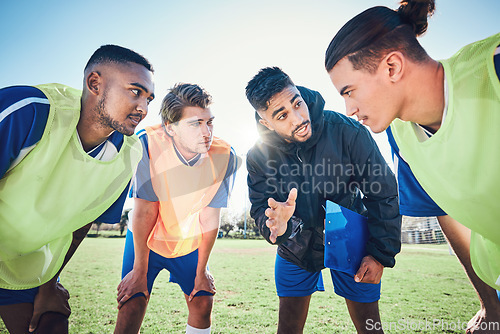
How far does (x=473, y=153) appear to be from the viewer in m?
1.49

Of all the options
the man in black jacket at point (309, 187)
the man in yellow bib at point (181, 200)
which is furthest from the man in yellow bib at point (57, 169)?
the man in black jacket at point (309, 187)

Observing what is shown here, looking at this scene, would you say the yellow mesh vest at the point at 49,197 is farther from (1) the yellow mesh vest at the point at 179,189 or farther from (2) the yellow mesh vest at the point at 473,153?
(2) the yellow mesh vest at the point at 473,153

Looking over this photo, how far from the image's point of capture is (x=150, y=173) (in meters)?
3.21

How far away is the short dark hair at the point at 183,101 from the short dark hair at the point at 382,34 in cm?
185

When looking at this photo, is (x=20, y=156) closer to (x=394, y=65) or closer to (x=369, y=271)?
(x=394, y=65)

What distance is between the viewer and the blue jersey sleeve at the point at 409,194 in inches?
85.8

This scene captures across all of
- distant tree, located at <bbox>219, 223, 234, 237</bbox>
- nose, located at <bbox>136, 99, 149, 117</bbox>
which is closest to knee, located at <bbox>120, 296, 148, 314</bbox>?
nose, located at <bbox>136, 99, 149, 117</bbox>

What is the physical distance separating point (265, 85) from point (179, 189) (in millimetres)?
1549

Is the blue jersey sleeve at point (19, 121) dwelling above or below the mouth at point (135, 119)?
below

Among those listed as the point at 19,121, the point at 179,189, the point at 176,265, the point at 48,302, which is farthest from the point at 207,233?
the point at 19,121

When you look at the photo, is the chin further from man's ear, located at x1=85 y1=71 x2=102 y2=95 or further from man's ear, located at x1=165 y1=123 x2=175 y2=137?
man's ear, located at x1=85 y1=71 x2=102 y2=95

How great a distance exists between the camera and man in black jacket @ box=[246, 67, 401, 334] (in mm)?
2338

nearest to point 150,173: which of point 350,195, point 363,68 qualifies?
point 350,195

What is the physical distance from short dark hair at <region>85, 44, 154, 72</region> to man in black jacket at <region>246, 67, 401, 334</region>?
114 centimetres
